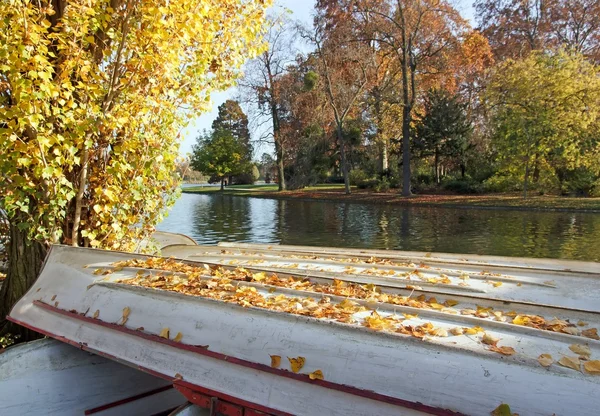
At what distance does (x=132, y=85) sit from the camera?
5.34 meters

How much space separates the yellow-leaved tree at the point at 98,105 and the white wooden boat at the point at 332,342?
118cm

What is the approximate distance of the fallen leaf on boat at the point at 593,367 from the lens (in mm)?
2311

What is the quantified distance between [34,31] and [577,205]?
25854 millimetres

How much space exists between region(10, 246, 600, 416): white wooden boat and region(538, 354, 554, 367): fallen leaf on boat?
1 centimetres

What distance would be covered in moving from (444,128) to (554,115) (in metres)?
8.39

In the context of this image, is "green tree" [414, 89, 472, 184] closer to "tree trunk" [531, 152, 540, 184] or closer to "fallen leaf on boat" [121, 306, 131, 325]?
"tree trunk" [531, 152, 540, 184]

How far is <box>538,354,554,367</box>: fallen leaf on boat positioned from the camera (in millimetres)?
2402

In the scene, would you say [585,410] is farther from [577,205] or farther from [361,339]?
[577,205]

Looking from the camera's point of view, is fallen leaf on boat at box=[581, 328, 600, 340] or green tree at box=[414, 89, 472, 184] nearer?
fallen leaf on boat at box=[581, 328, 600, 340]

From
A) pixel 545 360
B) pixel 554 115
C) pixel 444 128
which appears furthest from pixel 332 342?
pixel 444 128

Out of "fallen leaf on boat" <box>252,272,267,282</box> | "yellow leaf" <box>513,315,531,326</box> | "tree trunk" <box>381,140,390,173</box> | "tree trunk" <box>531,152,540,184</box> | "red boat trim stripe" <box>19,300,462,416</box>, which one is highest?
"tree trunk" <box>381,140,390,173</box>

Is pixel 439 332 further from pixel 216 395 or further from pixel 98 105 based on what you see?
pixel 98 105

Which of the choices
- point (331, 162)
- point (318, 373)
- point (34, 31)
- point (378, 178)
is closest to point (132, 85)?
point (34, 31)

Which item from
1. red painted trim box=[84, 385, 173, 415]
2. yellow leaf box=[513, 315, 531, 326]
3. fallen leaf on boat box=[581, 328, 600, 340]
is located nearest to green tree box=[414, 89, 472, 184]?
red painted trim box=[84, 385, 173, 415]
